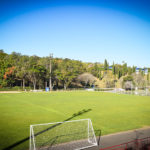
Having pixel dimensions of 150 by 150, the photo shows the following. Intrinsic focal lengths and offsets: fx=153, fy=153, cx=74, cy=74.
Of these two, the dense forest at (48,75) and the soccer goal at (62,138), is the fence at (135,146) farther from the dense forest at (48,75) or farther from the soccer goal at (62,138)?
the dense forest at (48,75)

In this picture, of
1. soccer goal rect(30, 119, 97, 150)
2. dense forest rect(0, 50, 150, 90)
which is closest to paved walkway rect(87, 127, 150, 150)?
soccer goal rect(30, 119, 97, 150)

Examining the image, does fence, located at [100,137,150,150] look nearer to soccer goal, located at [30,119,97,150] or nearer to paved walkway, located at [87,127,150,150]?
paved walkway, located at [87,127,150,150]

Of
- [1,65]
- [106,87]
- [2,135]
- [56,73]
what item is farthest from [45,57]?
[2,135]

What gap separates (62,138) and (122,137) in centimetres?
455

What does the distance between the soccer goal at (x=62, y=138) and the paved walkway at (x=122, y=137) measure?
674mm

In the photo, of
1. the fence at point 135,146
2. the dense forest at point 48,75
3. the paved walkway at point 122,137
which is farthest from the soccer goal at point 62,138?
the dense forest at point 48,75

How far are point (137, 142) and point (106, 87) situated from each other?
269 feet

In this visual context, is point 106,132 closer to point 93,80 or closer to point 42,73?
point 42,73

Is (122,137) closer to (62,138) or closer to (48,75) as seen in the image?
(62,138)

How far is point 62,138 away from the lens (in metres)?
11.1

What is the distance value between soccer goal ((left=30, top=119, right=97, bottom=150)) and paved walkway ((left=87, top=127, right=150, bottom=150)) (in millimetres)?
674

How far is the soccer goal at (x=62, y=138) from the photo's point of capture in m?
9.75

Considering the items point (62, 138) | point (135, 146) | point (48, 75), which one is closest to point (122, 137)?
point (135, 146)

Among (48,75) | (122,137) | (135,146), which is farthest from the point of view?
(48,75)
